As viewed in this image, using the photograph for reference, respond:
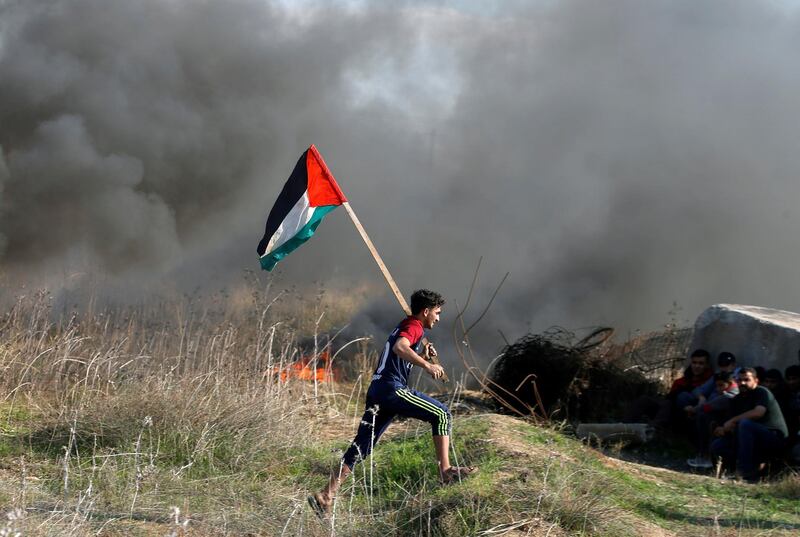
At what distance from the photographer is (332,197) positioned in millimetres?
7594

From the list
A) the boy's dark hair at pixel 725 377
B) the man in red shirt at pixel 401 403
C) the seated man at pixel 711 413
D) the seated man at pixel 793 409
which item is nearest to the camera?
the man in red shirt at pixel 401 403

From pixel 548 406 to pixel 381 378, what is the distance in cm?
504

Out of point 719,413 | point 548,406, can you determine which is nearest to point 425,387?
point 548,406

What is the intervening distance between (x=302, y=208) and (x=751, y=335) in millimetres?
6006

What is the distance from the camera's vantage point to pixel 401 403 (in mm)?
6355

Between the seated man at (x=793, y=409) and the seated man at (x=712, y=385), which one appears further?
the seated man at (x=712, y=385)

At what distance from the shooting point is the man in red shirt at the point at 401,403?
248 inches

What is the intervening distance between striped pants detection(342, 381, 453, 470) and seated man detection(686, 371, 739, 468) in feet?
13.6

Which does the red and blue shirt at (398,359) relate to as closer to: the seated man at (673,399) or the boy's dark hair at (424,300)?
the boy's dark hair at (424,300)

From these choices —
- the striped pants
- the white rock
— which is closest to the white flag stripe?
the striped pants

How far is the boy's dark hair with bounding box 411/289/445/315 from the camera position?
257 inches

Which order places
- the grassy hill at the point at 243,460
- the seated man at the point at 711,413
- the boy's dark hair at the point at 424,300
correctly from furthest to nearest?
the seated man at the point at 711,413 < the boy's dark hair at the point at 424,300 < the grassy hill at the point at 243,460

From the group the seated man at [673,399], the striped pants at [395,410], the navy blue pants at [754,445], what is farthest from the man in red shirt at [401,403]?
the seated man at [673,399]

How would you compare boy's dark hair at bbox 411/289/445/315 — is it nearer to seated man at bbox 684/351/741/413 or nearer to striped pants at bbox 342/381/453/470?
striped pants at bbox 342/381/453/470
